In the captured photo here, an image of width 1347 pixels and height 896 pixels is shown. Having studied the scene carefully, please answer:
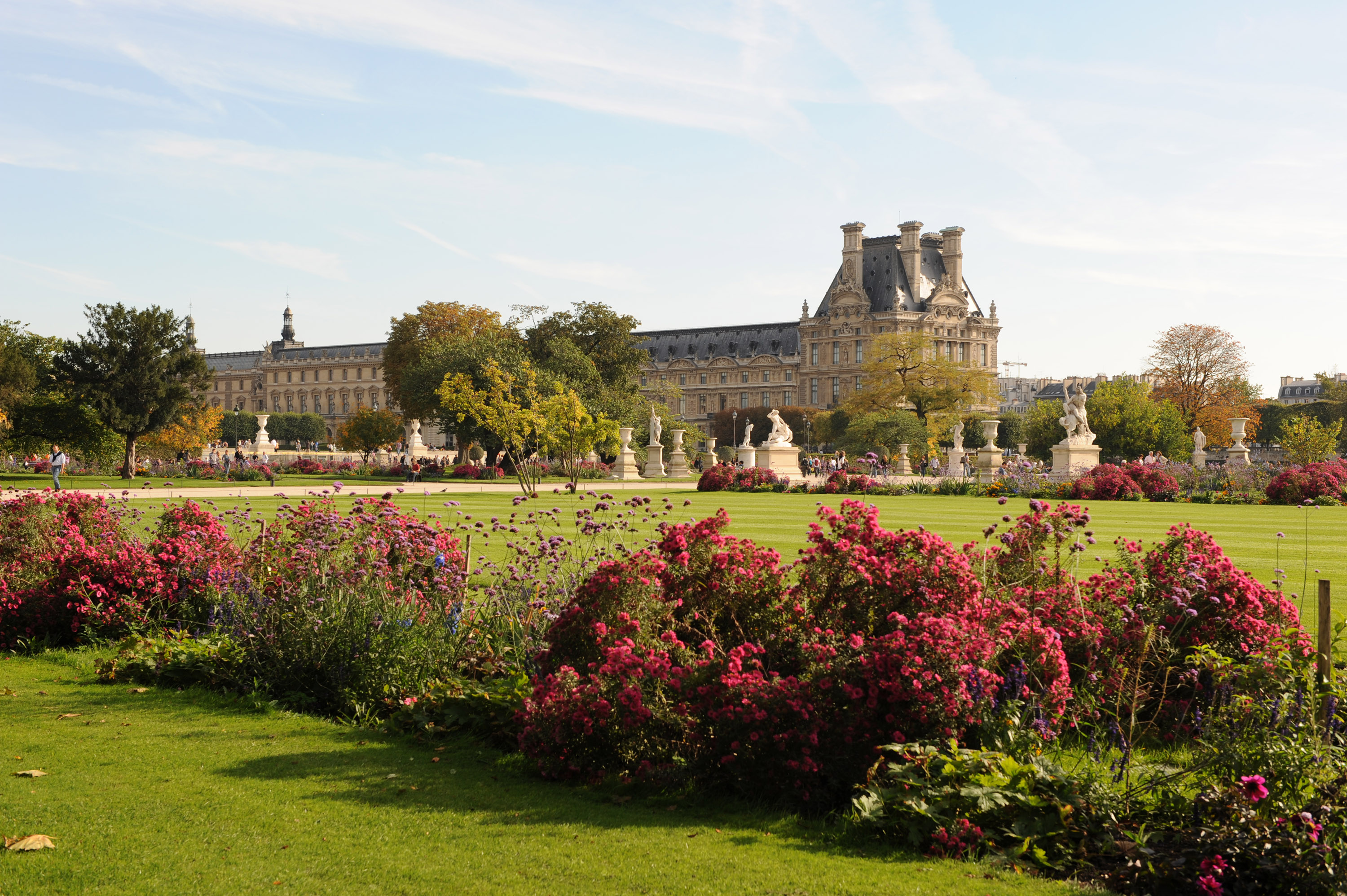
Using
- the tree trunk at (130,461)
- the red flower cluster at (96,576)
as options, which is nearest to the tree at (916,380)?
the tree trunk at (130,461)

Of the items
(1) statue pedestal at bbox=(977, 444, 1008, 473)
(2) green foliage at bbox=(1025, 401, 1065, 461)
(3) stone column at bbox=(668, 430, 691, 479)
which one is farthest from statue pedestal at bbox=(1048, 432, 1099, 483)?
(3) stone column at bbox=(668, 430, 691, 479)

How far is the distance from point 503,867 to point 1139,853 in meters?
2.24

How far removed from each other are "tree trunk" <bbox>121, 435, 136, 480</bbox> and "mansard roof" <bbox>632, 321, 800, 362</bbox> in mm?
85091

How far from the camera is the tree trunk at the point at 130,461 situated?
136 ft

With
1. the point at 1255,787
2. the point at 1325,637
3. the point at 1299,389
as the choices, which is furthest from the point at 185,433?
the point at 1299,389

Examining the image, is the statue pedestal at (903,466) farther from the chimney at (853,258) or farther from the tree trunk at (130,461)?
the chimney at (853,258)

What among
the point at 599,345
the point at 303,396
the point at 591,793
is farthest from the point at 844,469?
the point at 303,396

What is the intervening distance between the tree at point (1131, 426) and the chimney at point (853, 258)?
61611 mm

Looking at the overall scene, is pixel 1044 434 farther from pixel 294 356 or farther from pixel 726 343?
pixel 294 356

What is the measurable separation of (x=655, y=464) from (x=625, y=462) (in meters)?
2.71

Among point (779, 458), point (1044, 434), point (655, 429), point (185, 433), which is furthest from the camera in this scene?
point (185, 433)

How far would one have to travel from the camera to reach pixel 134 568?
330 inches

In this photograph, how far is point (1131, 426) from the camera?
5050 cm

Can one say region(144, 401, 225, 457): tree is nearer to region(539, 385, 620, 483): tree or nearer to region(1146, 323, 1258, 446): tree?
region(539, 385, 620, 483): tree
